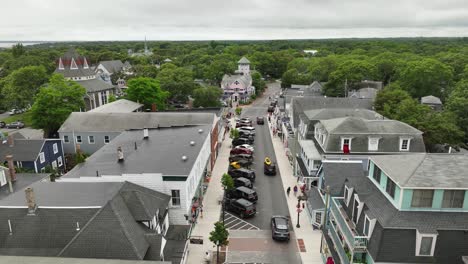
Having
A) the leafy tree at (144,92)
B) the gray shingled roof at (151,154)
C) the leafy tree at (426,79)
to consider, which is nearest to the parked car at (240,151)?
the gray shingled roof at (151,154)

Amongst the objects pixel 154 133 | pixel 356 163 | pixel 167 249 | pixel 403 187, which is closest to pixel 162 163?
pixel 167 249

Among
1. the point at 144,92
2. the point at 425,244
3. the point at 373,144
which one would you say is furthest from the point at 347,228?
the point at 144,92

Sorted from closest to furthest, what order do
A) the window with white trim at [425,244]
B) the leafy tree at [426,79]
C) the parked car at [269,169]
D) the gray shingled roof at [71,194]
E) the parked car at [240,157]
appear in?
the window with white trim at [425,244] → the gray shingled roof at [71,194] → the parked car at [269,169] → the parked car at [240,157] → the leafy tree at [426,79]

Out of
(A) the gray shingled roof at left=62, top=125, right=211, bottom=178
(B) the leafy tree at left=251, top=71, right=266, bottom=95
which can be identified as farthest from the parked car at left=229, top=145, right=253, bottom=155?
(B) the leafy tree at left=251, top=71, right=266, bottom=95

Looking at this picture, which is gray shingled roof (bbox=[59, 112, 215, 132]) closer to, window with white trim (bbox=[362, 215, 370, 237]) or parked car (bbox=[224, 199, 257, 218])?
parked car (bbox=[224, 199, 257, 218])

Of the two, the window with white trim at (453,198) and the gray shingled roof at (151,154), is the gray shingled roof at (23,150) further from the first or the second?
the window with white trim at (453,198)

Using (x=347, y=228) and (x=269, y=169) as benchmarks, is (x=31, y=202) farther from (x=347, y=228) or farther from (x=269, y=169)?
(x=269, y=169)
